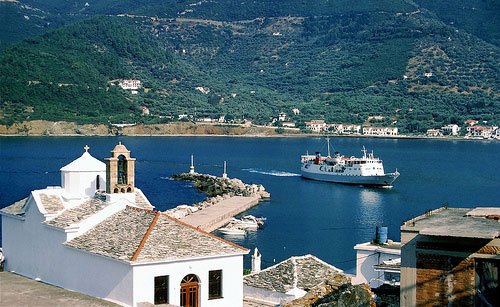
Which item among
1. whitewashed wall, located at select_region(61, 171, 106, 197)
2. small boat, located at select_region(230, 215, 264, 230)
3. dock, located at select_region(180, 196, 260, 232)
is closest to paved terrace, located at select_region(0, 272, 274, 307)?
whitewashed wall, located at select_region(61, 171, 106, 197)

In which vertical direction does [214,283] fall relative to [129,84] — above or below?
below

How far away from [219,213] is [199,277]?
29.4 meters

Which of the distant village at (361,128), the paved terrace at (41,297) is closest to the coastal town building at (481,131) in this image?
the distant village at (361,128)

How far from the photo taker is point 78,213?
17.6m

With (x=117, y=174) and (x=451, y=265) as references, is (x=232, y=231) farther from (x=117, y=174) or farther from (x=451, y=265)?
(x=451, y=265)

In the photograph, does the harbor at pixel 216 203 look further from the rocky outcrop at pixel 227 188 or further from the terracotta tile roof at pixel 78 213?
the terracotta tile roof at pixel 78 213

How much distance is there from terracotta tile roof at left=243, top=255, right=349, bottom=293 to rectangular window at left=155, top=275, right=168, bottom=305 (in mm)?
3780

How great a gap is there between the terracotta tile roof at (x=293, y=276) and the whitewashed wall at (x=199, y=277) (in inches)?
86.1

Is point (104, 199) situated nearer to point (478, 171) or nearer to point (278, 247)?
point (278, 247)

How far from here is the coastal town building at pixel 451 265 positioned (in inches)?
301

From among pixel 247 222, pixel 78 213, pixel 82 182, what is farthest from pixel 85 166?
pixel 247 222

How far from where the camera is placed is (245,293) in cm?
1847

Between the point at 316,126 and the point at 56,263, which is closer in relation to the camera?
the point at 56,263

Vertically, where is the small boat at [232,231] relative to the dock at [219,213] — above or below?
below
